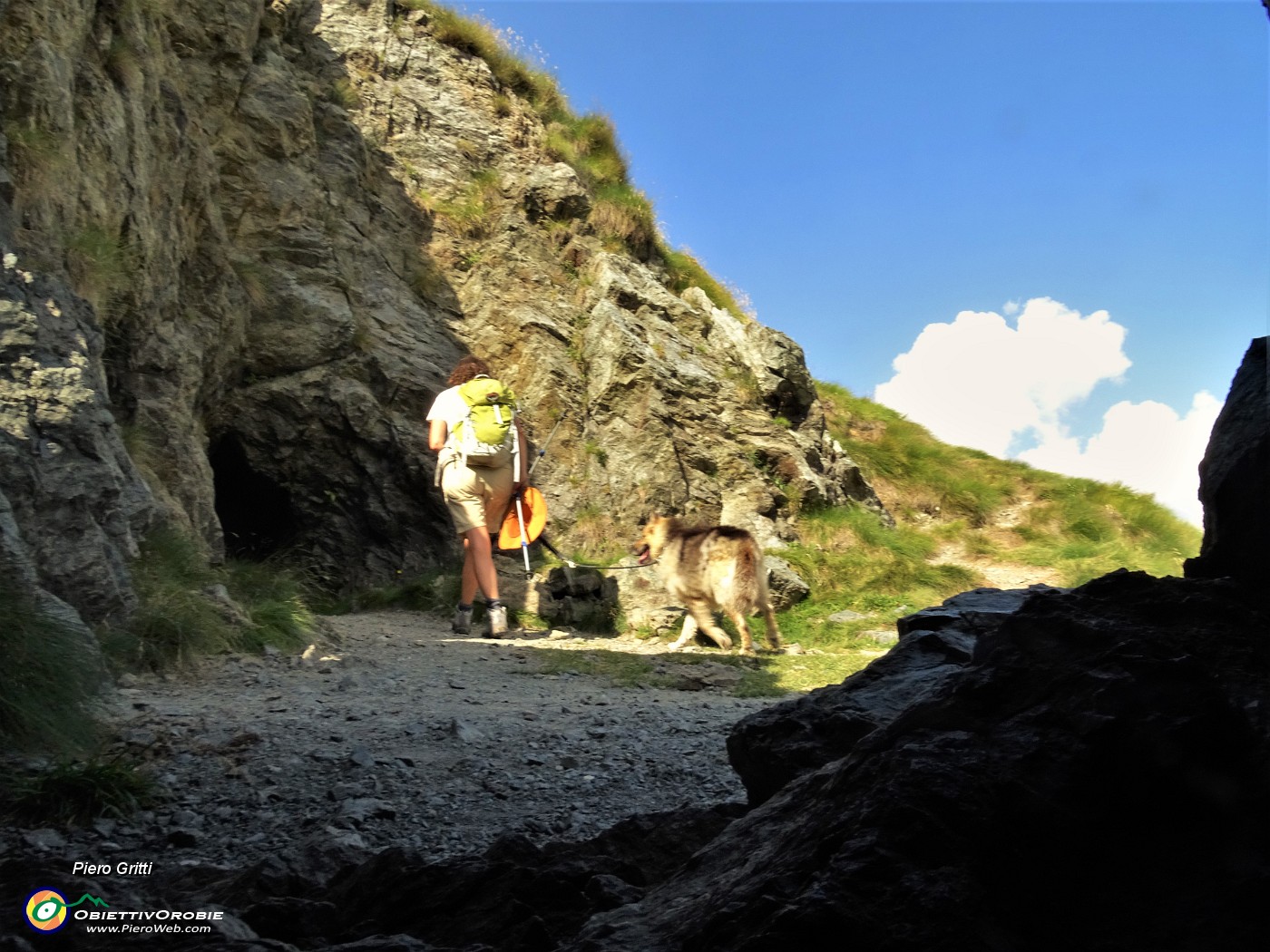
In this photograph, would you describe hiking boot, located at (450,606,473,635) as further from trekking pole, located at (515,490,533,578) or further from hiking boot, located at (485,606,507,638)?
trekking pole, located at (515,490,533,578)

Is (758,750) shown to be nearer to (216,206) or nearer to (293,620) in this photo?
(293,620)

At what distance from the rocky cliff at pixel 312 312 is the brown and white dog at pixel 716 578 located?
10.6 feet

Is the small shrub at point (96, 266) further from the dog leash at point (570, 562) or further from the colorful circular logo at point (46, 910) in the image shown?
the colorful circular logo at point (46, 910)

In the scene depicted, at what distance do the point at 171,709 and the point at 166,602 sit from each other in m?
1.68

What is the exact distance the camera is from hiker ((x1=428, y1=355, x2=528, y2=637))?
931cm

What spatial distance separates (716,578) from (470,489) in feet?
8.31

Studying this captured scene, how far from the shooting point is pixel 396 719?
16.9 feet

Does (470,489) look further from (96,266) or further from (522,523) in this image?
(96,266)

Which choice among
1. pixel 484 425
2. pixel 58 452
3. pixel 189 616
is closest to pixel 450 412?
pixel 484 425

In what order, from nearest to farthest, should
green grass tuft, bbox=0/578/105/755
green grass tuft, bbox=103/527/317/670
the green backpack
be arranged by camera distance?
green grass tuft, bbox=0/578/105/755, green grass tuft, bbox=103/527/317/670, the green backpack

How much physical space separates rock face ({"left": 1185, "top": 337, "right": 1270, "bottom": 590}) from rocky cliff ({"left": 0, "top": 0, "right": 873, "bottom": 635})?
176 inches

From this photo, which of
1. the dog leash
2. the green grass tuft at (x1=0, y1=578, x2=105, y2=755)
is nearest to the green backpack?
the dog leash

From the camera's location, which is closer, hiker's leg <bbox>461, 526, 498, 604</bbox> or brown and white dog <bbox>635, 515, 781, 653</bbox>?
hiker's leg <bbox>461, 526, 498, 604</bbox>

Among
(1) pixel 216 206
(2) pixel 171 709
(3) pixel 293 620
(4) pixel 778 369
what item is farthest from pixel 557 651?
(4) pixel 778 369
